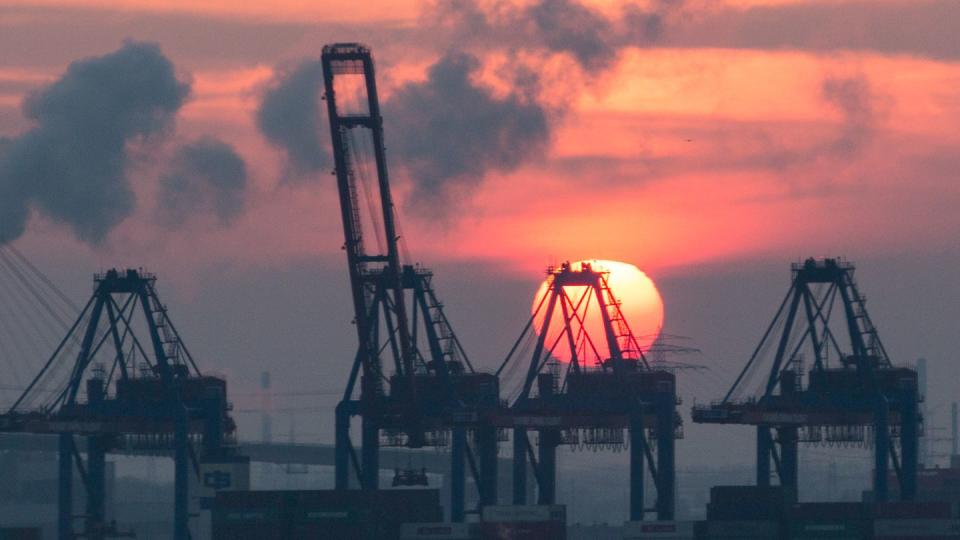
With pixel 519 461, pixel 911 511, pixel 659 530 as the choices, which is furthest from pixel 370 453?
pixel 911 511

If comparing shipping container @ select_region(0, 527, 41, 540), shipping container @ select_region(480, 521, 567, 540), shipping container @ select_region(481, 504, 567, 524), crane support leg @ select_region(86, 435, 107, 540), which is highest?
crane support leg @ select_region(86, 435, 107, 540)

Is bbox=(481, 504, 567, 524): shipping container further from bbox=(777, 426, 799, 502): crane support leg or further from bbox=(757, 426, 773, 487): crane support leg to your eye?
bbox=(777, 426, 799, 502): crane support leg

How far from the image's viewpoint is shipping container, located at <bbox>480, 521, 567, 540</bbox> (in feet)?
319

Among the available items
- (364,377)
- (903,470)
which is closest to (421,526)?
(364,377)

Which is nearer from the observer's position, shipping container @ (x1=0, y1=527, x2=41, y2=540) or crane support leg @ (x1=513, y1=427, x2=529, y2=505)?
shipping container @ (x1=0, y1=527, x2=41, y2=540)

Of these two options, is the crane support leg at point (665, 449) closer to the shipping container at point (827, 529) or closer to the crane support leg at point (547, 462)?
the crane support leg at point (547, 462)

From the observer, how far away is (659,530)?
10450 centimetres

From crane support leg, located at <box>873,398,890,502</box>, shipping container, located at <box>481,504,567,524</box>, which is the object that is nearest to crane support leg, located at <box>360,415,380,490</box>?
shipping container, located at <box>481,504,567,524</box>

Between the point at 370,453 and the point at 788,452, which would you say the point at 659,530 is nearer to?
the point at 788,452

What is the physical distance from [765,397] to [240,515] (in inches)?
1159

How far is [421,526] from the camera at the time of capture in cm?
9638

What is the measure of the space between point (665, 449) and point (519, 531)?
1559cm

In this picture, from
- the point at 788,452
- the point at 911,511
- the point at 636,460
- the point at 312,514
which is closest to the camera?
the point at 312,514

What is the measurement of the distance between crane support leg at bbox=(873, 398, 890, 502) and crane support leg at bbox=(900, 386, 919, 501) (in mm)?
1088
